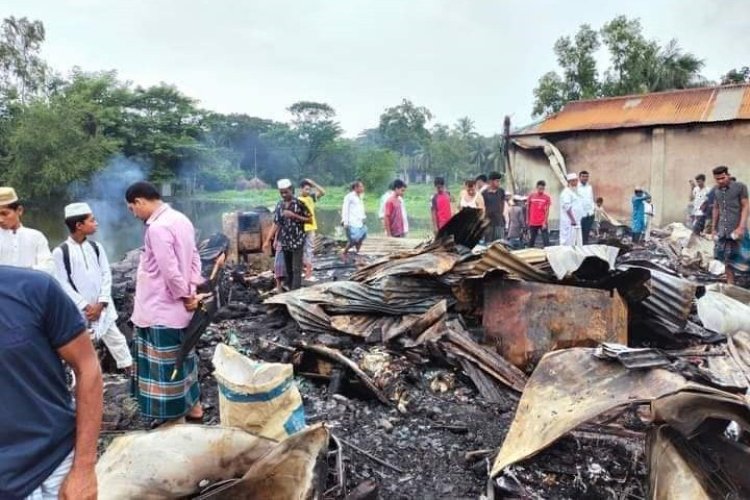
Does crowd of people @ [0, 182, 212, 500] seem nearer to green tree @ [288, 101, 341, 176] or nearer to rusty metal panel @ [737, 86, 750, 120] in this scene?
rusty metal panel @ [737, 86, 750, 120]

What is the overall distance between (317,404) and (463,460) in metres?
1.24

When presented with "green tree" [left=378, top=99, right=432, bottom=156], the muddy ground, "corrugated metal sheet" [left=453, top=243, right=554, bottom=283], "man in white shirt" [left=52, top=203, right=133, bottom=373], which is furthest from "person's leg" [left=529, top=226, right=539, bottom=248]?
"green tree" [left=378, top=99, right=432, bottom=156]

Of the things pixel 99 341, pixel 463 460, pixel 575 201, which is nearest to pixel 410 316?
pixel 463 460

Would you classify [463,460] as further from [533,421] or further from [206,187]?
[206,187]

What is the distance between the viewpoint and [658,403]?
99.8 inches

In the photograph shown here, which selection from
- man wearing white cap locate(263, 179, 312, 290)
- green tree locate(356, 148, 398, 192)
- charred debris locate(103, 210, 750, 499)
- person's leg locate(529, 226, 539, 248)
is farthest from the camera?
green tree locate(356, 148, 398, 192)

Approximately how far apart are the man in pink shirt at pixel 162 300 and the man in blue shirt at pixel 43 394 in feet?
6.08

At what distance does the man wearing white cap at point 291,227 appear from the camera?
280 inches

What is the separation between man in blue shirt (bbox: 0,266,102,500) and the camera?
1.49 metres

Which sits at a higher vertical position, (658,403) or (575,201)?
(575,201)

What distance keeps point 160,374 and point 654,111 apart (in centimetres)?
1736

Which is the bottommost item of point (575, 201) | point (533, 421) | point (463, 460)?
point (463, 460)

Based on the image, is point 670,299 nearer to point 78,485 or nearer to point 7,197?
point 78,485

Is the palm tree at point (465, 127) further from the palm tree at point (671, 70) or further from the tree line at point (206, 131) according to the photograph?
the palm tree at point (671, 70)
